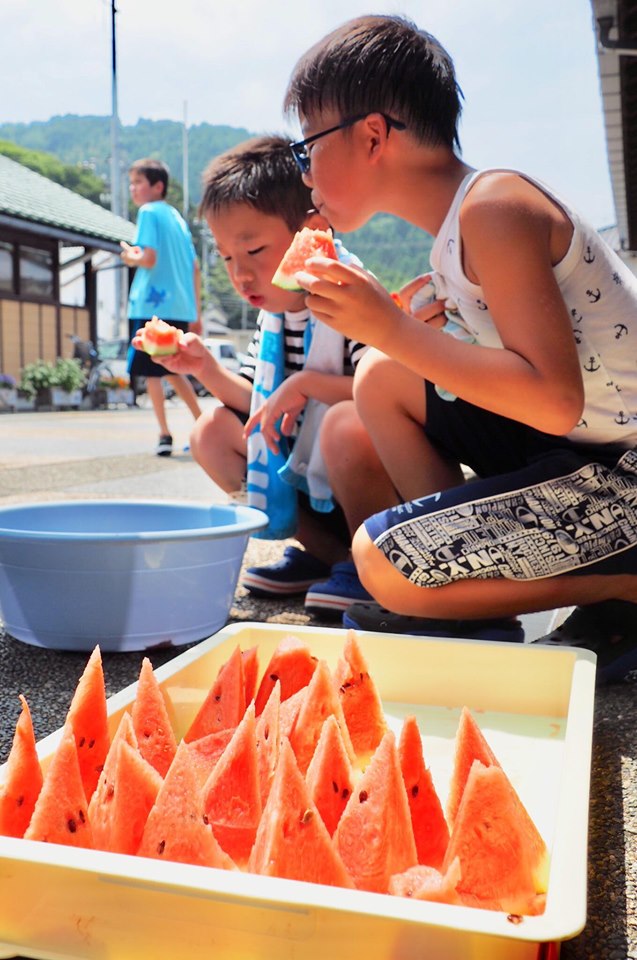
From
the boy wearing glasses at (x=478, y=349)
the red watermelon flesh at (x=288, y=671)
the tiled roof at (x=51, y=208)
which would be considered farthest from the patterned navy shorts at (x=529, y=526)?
the tiled roof at (x=51, y=208)

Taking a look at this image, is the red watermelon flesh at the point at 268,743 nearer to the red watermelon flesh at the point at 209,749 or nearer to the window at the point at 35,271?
the red watermelon flesh at the point at 209,749

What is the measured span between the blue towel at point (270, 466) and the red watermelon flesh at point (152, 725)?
154 cm

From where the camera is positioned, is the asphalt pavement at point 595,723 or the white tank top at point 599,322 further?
the white tank top at point 599,322

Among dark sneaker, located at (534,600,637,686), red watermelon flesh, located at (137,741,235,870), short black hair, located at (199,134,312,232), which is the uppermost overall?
short black hair, located at (199,134,312,232)

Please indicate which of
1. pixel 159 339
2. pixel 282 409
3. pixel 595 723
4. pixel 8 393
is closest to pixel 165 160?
pixel 8 393

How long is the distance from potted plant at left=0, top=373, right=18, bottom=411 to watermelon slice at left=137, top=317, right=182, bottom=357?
14.0 meters

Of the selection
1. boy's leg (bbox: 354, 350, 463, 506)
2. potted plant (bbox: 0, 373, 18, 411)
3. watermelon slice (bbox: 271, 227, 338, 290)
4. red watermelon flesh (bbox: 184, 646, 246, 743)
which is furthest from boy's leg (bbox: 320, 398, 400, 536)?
potted plant (bbox: 0, 373, 18, 411)

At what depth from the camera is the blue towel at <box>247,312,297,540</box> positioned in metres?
2.74

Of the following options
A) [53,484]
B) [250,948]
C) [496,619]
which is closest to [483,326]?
[496,619]

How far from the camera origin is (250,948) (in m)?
0.75

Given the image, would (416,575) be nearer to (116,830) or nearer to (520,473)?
(520,473)

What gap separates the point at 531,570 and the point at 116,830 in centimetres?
112

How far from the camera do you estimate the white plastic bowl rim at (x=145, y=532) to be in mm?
1859

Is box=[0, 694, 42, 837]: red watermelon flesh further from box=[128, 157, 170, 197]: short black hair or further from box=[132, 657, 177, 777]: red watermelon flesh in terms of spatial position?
box=[128, 157, 170, 197]: short black hair
